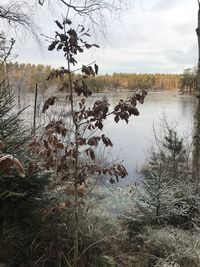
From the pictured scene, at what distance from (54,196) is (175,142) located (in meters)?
6.14

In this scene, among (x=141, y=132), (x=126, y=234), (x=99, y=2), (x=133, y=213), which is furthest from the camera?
(x=141, y=132)

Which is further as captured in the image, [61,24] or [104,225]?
[104,225]

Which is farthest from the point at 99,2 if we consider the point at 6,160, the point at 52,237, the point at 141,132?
the point at 141,132

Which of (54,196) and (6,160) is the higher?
(6,160)

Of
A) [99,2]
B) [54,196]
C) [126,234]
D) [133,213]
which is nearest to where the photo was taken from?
[54,196]

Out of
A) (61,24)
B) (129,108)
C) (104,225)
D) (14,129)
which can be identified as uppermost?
(61,24)

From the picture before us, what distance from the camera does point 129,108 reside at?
255 cm

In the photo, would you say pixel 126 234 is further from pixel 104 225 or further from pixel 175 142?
pixel 175 142

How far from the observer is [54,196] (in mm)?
3965

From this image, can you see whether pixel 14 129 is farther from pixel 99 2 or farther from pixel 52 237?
pixel 99 2

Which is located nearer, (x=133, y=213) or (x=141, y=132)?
(x=133, y=213)

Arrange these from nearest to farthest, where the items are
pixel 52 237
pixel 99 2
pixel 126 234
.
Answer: pixel 52 237
pixel 126 234
pixel 99 2

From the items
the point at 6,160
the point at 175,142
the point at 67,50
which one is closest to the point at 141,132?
the point at 175,142

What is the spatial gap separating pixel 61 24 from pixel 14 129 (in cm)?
140
